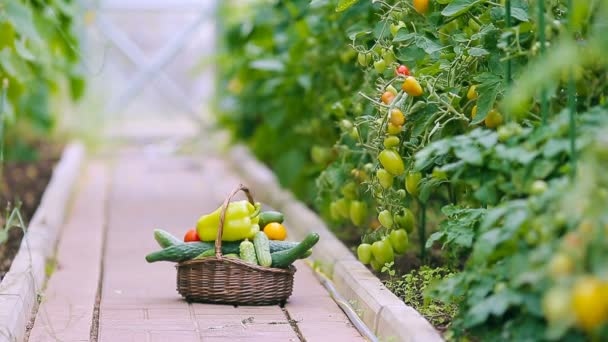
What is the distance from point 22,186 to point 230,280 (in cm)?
427

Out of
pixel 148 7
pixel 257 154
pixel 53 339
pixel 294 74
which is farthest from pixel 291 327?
pixel 148 7

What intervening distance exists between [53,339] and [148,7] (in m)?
10.3

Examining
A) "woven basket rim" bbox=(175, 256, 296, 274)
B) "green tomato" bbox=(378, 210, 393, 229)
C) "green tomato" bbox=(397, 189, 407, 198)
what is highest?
"green tomato" bbox=(397, 189, 407, 198)

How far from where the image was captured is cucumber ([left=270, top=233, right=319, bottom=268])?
17.2 ft

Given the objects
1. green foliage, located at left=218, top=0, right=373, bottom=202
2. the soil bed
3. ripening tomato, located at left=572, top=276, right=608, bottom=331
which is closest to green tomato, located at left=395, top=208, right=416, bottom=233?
green foliage, located at left=218, top=0, right=373, bottom=202

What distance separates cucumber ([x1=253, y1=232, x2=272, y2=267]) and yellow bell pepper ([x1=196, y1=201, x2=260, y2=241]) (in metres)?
0.05

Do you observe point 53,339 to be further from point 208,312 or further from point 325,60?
point 325,60

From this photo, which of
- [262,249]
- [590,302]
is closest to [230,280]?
[262,249]

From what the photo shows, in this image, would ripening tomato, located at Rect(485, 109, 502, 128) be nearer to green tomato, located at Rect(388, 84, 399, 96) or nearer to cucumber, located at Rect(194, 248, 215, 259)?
green tomato, located at Rect(388, 84, 399, 96)

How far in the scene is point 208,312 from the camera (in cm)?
523

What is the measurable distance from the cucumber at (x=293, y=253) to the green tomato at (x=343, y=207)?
35.9 inches

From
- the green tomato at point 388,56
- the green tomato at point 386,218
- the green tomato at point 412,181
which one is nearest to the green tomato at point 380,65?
the green tomato at point 388,56

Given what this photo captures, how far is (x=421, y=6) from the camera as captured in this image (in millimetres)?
5348

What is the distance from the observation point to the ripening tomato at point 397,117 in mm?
5008
